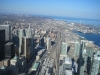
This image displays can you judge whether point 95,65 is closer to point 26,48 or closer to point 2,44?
point 26,48

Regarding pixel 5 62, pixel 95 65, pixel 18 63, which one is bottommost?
pixel 18 63

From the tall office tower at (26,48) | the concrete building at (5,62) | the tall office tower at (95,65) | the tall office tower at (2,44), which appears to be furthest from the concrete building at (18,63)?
the tall office tower at (95,65)

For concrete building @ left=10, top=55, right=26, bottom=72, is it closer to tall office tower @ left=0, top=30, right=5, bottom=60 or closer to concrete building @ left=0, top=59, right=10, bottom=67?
concrete building @ left=0, top=59, right=10, bottom=67

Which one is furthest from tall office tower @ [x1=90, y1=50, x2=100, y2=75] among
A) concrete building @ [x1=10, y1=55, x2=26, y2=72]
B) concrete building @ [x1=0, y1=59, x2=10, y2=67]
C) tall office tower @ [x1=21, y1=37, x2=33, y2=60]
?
tall office tower @ [x1=21, y1=37, x2=33, y2=60]

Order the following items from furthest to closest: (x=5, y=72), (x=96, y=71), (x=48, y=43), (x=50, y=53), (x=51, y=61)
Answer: (x=48, y=43) < (x=50, y=53) < (x=51, y=61) < (x=96, y=71) < (x=5, y=72)

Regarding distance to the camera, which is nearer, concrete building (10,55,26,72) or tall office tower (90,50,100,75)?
tall office tower (90,50,100,75)

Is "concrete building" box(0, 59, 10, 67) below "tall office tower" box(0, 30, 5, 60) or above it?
below

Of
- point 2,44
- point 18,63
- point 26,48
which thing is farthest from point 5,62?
point 26,48

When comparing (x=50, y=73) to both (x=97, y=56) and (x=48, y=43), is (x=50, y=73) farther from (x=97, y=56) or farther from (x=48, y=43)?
(x=48, y=43)

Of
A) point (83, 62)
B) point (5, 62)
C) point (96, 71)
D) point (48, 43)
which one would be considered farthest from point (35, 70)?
point (48, 43)

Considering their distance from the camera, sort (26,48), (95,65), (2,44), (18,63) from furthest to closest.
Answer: (26,48) → (2,44) → (18,63) → (95,65)

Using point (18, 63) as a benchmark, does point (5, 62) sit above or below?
above
